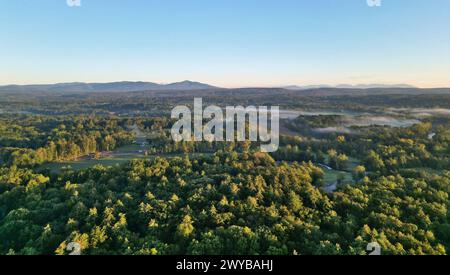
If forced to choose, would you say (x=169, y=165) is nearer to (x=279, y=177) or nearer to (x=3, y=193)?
(x=279, y=177)

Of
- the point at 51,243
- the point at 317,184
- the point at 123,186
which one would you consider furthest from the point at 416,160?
the point at 51,243
